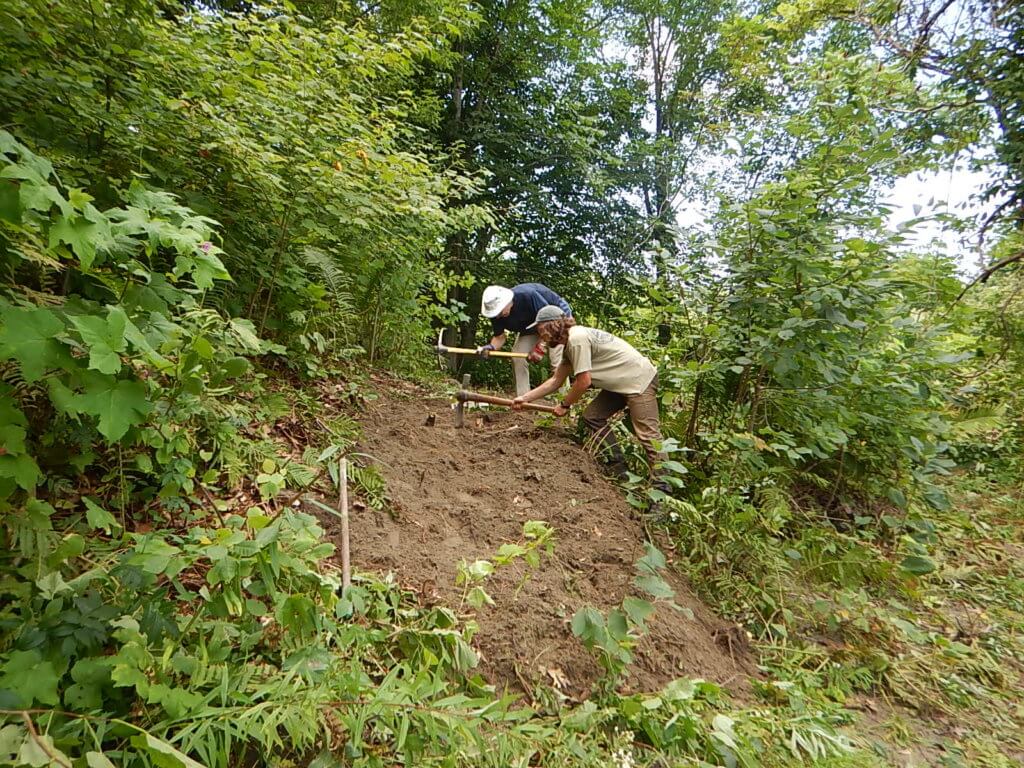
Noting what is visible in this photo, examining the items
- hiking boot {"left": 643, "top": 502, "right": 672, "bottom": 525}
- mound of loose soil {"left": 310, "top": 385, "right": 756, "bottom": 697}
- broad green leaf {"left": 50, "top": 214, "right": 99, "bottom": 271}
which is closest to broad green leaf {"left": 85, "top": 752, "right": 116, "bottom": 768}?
broad green leaf {"left": 50, "top": 214, "right": 99, "bottom": 271}

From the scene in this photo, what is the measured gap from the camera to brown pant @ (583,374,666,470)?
466cm

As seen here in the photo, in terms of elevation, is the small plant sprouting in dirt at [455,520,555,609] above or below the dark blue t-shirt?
below

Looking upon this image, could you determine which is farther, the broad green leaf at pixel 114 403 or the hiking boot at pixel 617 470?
the hiking boot at pixel 617 470

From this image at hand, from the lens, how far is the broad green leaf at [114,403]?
1554 mm

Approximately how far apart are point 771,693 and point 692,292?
3.09 metres

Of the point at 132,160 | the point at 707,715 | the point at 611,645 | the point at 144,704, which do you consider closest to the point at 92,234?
the point at 144,704

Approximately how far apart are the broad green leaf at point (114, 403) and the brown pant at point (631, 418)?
12.1 ft

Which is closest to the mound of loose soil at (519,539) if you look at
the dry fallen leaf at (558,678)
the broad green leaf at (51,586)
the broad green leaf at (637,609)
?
the dry fallen leaf at (558,678)

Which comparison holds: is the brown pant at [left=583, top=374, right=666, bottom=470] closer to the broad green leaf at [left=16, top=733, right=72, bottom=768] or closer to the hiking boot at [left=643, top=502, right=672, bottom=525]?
the hiking boot at [left=643, top=502, right=672, bottom=525]

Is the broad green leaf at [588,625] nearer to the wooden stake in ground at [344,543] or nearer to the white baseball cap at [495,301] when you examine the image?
the wooden stake in ground at [344,543]

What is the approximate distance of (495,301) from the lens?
6.40 metres

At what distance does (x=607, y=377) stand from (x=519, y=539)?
1.87 m

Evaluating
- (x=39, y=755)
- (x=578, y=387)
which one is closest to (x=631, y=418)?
(x=578, y=387)

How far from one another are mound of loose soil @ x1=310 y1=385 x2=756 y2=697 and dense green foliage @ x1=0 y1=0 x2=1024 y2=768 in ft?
0.54
